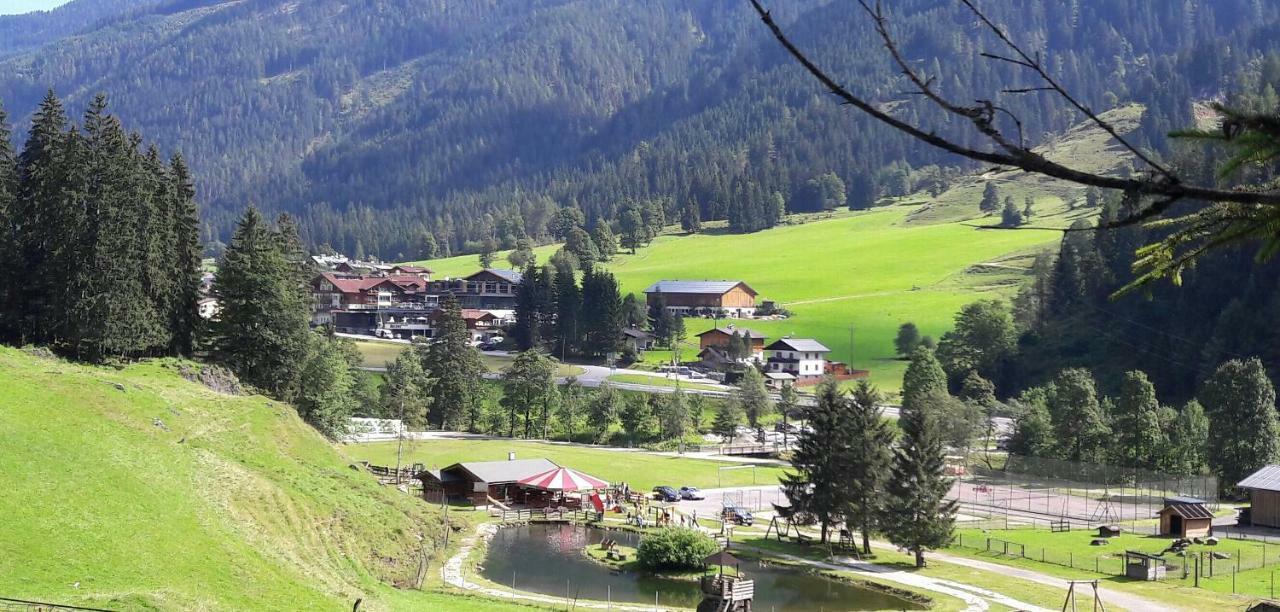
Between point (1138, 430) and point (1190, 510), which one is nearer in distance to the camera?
point (1190, 510)

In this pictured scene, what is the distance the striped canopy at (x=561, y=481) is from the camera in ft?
195

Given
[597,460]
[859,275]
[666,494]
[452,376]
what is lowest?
[666,494]

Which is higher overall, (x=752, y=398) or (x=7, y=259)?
(x=7, y=259)

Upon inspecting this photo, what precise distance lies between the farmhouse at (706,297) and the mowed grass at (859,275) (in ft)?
11.5

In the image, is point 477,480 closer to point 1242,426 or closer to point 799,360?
point 1242,426

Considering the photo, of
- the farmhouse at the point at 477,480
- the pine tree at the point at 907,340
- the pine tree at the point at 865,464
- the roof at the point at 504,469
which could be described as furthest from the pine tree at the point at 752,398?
the pine tree at the point at 865,464

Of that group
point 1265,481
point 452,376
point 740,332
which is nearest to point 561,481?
point 452,376

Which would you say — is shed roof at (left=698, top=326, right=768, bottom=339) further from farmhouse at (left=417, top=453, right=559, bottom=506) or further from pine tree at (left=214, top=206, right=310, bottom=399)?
pine tree at (left=214, top=206, right=310, bottom=399)

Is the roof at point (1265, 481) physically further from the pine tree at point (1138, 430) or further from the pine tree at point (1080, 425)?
the pine tree at point (1080, 425)

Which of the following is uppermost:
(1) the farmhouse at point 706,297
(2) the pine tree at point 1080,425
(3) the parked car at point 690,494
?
(1) the farmhouse at point 706,297

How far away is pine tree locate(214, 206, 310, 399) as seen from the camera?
56031 millimetres

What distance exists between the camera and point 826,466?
166 feet

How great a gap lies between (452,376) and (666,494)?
91.7 feet

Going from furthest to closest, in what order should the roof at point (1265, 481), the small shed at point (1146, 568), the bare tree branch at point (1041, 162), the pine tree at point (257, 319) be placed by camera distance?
the pine tree at point (257, 319) → the roof at point (1265, 481) → the small shed at point (1146, 568) → the bare tree branch at point (1041, 162)
